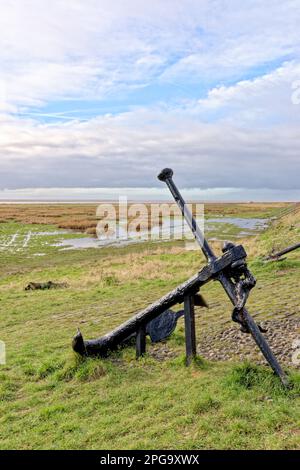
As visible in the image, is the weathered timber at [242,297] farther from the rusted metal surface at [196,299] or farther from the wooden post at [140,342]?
the wooden post at [140,342]

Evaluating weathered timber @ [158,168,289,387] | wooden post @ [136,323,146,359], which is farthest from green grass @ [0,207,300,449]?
weathered timber @ [158,168,289,387]

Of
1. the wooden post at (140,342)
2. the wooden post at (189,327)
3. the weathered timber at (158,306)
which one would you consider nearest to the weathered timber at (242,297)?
the weathered timber at (158,306)

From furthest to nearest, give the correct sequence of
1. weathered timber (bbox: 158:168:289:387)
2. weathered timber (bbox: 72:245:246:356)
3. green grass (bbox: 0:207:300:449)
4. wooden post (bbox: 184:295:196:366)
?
wooden post (bbox: 184:295:196:366) → weathered timber (bbox: 72:245:246:356) → weathered timber (bbox: 158:168:289:387) → green grass (bbox: 0:207:300:449)

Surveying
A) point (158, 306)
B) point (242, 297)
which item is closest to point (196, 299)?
point (158, 306)

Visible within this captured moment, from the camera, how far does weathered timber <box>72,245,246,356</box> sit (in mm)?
6451

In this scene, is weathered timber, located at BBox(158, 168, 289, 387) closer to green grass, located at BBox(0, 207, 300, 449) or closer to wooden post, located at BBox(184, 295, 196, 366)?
green grass, located at BBox(0, 207, 300, 449)

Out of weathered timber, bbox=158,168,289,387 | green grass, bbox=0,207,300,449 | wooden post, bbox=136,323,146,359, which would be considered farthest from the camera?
wooden post, bbox=136,323,146,359

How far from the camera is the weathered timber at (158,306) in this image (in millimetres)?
6451

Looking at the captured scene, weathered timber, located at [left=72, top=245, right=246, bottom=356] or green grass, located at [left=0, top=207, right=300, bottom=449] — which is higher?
weathered timber, located at [left=72, top=245, right=246, bottom=356]

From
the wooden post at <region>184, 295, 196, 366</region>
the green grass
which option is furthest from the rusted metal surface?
the green grass

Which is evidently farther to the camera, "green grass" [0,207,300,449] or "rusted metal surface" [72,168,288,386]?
"rusted metal surface" [72,168,288,386]

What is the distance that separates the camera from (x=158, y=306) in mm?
7543
